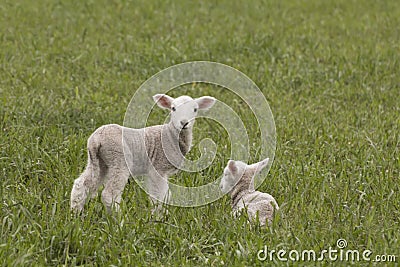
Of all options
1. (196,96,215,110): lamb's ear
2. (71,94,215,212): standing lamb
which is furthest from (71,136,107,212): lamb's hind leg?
(196,96,215,110): lamb's ear

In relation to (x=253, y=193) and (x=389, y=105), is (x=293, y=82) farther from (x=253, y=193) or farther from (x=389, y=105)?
(x=253, y=193)

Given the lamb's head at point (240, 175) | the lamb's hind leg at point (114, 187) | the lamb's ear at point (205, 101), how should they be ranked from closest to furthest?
1. the lamb's hind leg at point (114, 187)
2. the lamb's ear at point (205, 101)
3. the lamb's head at point (240, 175)

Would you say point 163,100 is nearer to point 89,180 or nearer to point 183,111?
point 183,111

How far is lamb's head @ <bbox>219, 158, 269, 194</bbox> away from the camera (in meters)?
5.32

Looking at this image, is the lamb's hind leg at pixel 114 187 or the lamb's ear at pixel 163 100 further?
the lamb's ear at pixel 163 100

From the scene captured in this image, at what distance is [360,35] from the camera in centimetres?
1154

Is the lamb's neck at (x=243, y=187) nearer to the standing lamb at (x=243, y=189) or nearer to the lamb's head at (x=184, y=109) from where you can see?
the standing lamb at (x=243, y=189)

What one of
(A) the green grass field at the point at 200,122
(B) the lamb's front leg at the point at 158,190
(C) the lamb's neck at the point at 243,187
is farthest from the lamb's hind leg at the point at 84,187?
(C) the lamb's neck at the point at 243,187

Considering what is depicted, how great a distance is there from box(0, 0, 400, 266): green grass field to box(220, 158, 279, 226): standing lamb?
0.12m

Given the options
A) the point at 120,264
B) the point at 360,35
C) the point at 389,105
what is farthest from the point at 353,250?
the point at 360,35

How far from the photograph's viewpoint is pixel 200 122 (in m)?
7.73

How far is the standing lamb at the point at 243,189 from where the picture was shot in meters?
5.08

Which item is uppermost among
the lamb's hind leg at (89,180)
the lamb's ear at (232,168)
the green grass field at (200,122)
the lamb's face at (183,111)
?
the lamb's face at (183,111)

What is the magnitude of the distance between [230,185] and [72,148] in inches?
62.2
